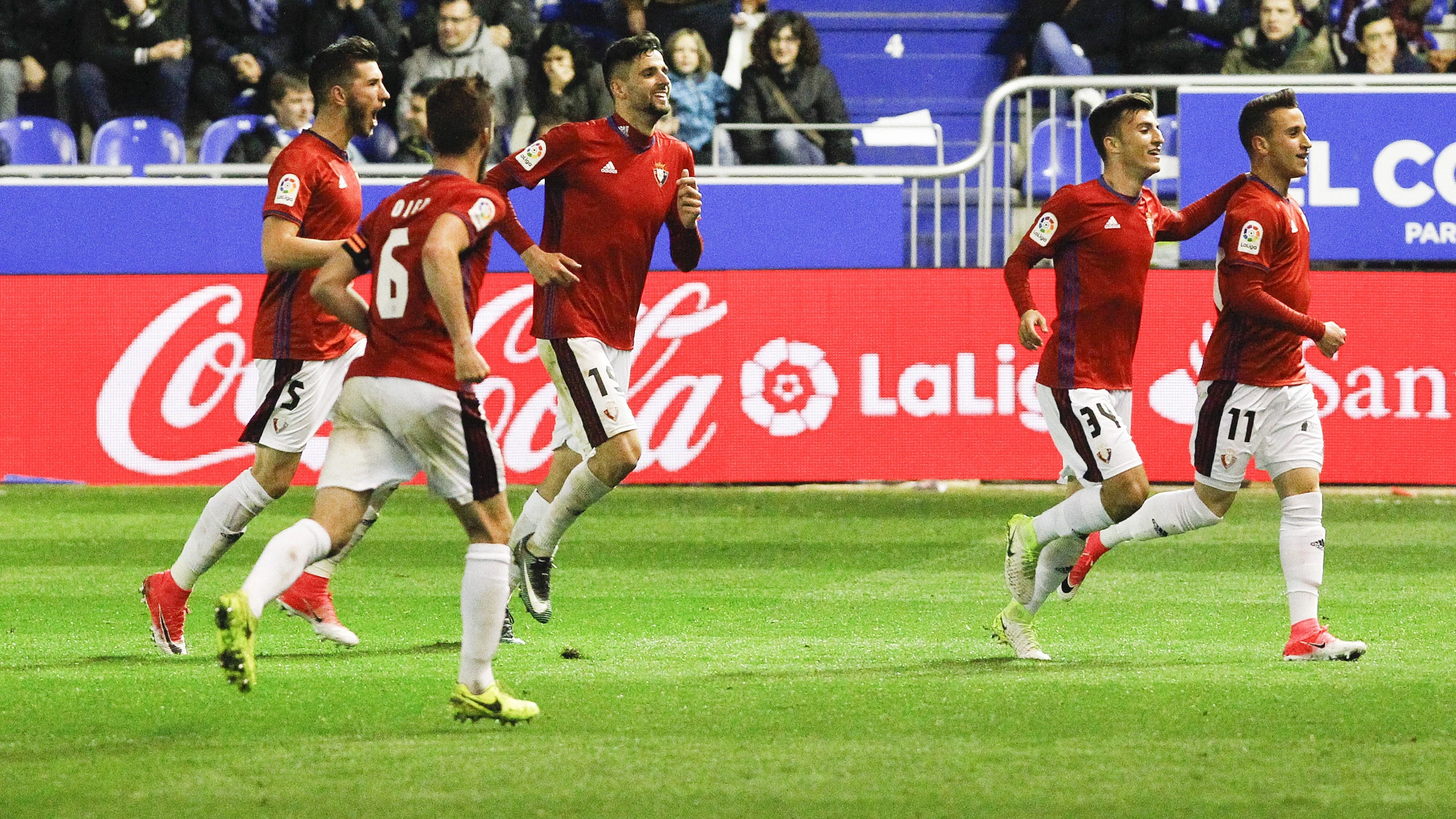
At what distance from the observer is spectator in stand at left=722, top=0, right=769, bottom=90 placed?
52.5 feet

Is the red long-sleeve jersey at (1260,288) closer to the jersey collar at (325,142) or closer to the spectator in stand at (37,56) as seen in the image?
the jersey collar at (325,142)

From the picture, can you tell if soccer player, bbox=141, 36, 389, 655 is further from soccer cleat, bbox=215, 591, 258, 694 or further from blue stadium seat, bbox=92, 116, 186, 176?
blue stadium seat, bbox=92, 116, 186, 176

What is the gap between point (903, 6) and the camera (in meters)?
17.8

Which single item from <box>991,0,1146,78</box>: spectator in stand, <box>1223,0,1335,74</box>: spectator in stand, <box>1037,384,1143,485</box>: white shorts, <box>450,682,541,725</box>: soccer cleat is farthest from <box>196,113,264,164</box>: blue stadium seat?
<box>450,682,541,725</box>: soccer cleat

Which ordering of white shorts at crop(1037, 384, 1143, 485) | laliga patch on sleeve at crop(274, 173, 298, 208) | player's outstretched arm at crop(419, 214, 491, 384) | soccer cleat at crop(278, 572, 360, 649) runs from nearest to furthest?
1. player's outstretched arm at crop(419, 214, 491, 384)
2. laliga patch on sleeve at crop(274, 173, 298, 208)
3. white shorts at crop(1037, 384, 1143, 485)
4. soccer cleat at crop(278, 572, 360, 649)

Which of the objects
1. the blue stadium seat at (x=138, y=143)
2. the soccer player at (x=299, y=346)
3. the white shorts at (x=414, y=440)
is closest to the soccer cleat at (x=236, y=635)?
the white shorts at (x=414, y=440)

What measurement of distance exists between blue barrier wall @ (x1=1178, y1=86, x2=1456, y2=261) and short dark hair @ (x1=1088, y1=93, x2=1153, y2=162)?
588cm

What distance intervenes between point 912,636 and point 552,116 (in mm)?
8267

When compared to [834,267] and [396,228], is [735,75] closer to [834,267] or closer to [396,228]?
[834,267]

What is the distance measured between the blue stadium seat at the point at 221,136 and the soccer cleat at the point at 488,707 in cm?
1033

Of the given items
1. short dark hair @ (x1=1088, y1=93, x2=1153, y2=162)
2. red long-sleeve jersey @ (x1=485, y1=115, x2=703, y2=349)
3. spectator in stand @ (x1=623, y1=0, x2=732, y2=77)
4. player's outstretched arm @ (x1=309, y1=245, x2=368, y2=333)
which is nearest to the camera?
player's outstretched arm @ (x1=309, y1=245, x2=368, y2=333)

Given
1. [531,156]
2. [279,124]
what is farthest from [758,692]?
[279,124]

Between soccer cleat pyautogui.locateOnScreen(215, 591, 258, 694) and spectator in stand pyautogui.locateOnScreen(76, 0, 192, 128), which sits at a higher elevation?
spectator in stand pyautogui.locateOnScreen(76, 0, 192, 128)

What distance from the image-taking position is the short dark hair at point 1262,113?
6.90 metres
